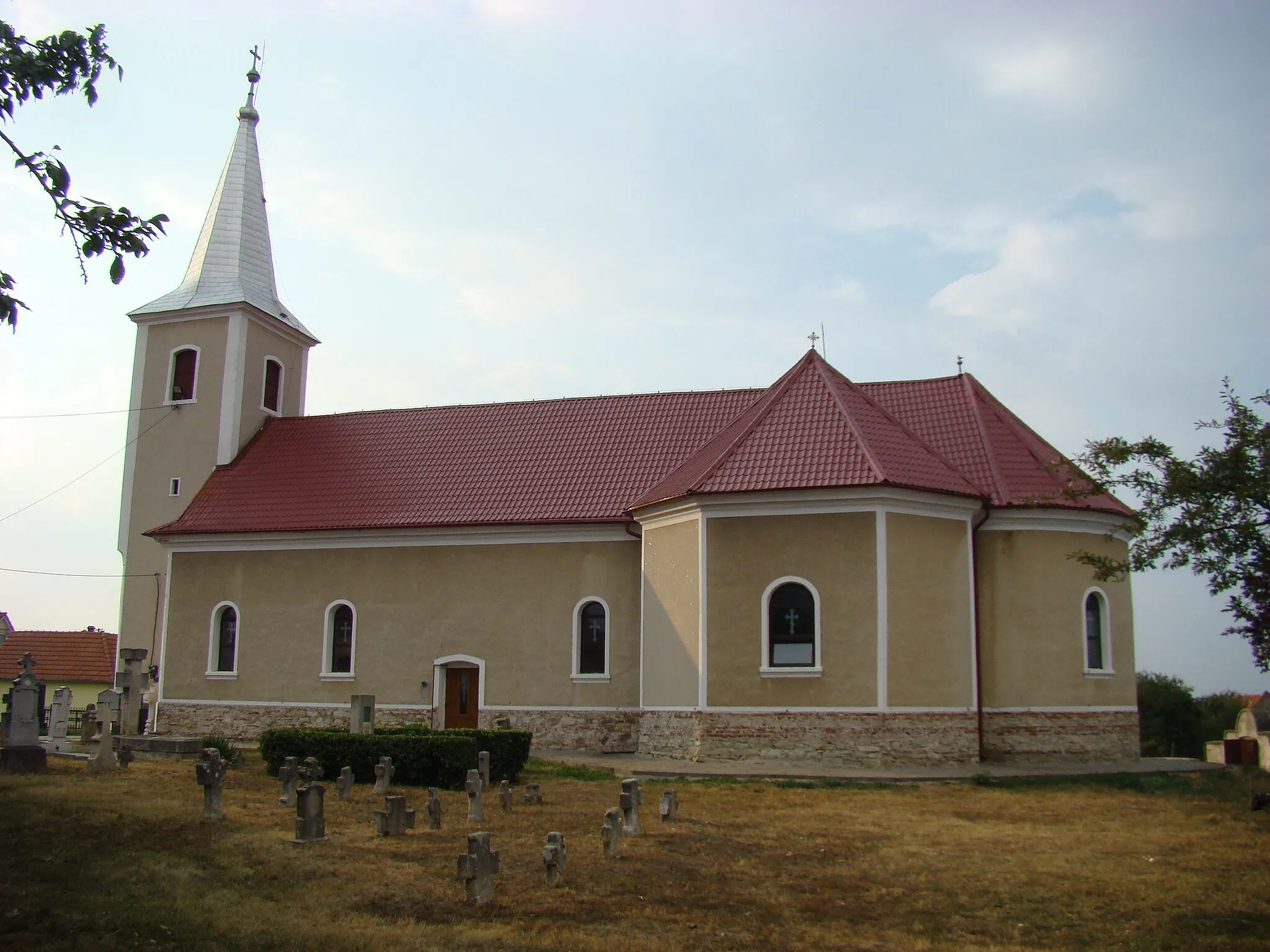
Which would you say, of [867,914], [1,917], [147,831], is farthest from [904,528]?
[1,917]

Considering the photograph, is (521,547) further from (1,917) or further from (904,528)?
(1,917)

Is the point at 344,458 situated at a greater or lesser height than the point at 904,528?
greater

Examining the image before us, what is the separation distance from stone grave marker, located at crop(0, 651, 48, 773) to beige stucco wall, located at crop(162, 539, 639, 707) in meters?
11.2

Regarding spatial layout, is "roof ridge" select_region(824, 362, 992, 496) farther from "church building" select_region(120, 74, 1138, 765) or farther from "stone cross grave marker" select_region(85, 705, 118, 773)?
"stone cross grave marker" select_region(85, 705, 118, 773)

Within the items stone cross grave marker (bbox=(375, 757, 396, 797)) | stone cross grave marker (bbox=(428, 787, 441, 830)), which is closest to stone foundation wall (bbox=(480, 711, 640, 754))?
stone cross grave marker (bbox=(375, 757, 396, 797))

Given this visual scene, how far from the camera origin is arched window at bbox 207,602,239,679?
30672 millimetres

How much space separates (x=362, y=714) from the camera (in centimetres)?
2228

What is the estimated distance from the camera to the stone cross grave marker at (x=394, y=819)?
14148mm

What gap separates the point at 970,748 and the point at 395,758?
11.6 meters

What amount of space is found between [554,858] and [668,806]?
435 centimetres

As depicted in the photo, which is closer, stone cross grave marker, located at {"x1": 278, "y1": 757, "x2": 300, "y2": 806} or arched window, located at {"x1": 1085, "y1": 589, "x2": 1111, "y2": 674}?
stone cross grave marker, located at {"x1": 278, "y1": 757, "x2": 300, "y2": 806}

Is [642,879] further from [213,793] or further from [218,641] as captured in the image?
[218,641]

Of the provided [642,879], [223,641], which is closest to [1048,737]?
[642,879]

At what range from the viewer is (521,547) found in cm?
2870
